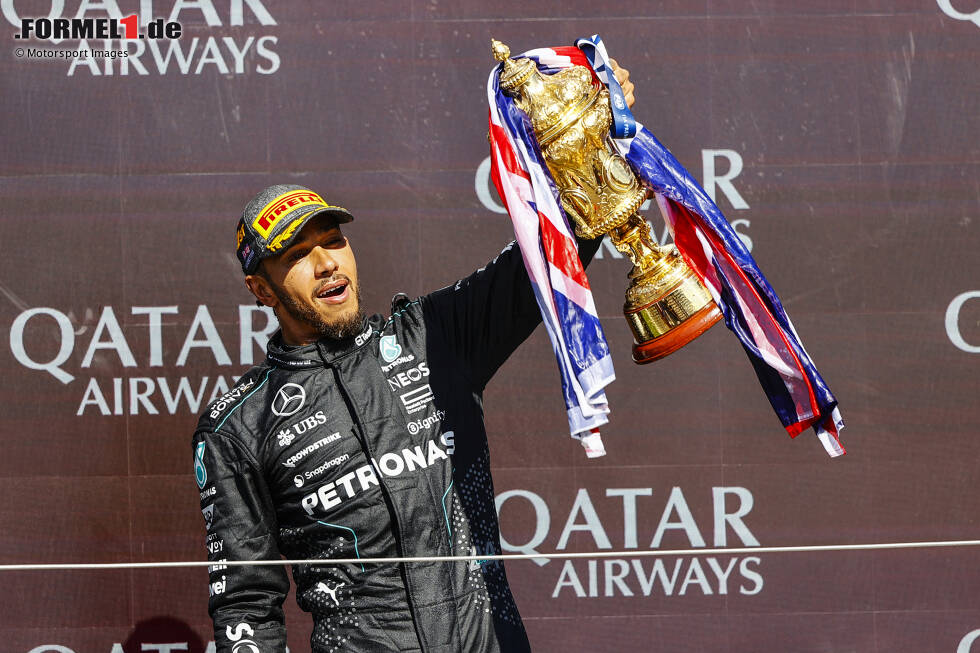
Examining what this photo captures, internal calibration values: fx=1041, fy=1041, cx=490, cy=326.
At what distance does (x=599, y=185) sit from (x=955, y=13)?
4.63ft

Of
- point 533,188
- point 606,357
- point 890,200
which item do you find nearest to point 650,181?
point 533,188

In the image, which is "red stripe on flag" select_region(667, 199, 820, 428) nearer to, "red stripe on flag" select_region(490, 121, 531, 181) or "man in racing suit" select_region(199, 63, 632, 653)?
"man in racing suit" select_region(199, 63, 632, 653)

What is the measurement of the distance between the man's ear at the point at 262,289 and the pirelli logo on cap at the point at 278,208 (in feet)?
0.33

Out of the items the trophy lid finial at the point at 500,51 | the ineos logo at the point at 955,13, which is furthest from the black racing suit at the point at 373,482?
the ineos logo at the point at 955,13

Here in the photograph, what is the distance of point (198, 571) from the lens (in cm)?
267

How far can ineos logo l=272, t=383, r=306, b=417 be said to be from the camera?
1.87 meters

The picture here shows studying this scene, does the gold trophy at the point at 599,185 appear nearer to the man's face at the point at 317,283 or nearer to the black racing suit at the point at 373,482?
the black racing suit at the point at 373,482

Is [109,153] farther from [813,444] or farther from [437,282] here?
[813,444]

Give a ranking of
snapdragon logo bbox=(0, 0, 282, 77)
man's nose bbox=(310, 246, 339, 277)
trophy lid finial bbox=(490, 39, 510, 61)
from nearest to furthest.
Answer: trophy lid finial bbox=(490, 39, 510, 61) < man's nose bbox=(310, 246, 339, 277) < snapdragon logo bbox=(0, 0, 282, 77)

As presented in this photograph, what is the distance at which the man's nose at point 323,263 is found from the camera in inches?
74.2

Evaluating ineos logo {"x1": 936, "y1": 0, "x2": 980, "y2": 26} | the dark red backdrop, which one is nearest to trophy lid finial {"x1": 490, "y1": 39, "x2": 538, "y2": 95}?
the dark red backdrop

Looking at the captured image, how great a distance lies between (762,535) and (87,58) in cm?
211

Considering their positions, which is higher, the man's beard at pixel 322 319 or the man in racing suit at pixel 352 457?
the man's beard at pixel 322 319

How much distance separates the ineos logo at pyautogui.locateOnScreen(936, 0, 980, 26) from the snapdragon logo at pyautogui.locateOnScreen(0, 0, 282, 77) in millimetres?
1694
